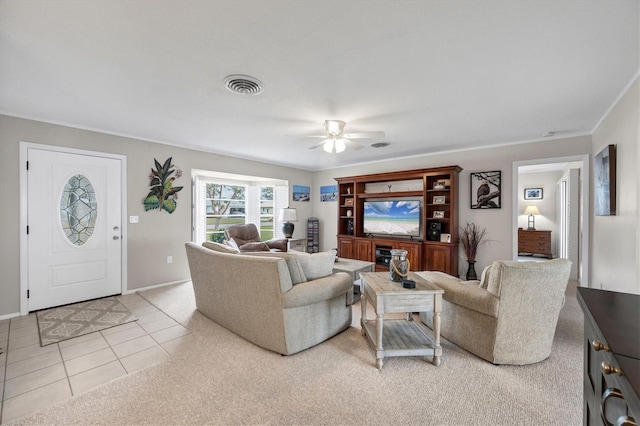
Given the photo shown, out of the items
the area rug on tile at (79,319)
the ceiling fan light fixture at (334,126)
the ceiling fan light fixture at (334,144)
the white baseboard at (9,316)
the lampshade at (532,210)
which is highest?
the ceiling fan light fixture at (334,126)

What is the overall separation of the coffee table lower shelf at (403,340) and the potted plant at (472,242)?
236 cm

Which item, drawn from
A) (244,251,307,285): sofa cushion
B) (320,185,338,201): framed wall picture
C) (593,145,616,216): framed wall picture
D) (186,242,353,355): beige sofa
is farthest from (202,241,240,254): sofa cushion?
(320,185,338,201): framed wall picture

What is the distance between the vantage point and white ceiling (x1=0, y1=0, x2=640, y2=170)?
4.98 feet

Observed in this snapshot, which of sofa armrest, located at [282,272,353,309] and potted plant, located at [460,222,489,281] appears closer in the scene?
sofa armrest, located at [282,272,353,309]

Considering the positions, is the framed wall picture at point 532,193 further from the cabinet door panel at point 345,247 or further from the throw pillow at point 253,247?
the throw pillow at point 253,247

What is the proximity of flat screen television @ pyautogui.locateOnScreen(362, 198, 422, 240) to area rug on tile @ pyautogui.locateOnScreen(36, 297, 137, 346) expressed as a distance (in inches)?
172

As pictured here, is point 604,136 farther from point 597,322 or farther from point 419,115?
point 597,322

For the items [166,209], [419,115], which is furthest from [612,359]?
[166,209]

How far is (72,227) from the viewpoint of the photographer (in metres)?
3.58

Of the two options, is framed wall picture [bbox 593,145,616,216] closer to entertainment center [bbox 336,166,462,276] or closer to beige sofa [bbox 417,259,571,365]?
beige sofa [bbox 417,259,571,365]

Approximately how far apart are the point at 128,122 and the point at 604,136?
5830 mm

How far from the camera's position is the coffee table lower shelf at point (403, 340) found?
85.8 inches

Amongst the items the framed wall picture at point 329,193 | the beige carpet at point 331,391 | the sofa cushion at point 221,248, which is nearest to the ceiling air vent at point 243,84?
the sofa cushion at point 221,248

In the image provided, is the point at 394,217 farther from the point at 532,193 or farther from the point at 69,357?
the point at 69,357
